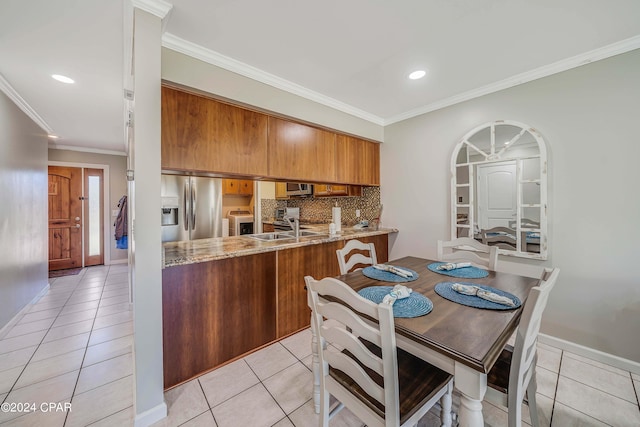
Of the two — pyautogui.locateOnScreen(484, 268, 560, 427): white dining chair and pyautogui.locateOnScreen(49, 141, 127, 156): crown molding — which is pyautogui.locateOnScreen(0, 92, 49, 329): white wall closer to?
pyautogui.locateOnScreen(49, 141, 127, 156): crown molding

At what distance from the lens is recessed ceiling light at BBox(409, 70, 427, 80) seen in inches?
90.4

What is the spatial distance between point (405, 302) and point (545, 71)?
254 centimetres

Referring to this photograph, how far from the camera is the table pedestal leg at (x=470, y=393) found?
0.88 meters

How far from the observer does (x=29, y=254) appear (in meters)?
3.08

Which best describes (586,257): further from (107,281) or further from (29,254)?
(107,281)

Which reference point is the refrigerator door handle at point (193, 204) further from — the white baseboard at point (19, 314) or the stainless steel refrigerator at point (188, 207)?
the white baseboard at point (19, 314)

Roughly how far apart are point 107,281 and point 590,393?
602cm

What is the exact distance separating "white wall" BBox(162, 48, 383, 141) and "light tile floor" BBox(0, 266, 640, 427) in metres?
2.22

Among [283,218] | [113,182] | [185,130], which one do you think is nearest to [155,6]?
[185,130]

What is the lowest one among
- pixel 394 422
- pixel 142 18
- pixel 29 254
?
pixel 394 422

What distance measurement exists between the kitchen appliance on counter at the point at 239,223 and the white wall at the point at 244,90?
2182 millimetres

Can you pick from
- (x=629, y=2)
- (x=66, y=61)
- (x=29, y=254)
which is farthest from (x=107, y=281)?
(x=629, y=2)

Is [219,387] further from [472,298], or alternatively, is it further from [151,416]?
[472,298]

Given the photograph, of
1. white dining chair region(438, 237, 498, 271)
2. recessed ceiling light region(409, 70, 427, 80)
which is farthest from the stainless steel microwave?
white dining chair region(438, 237, 498, 271)
